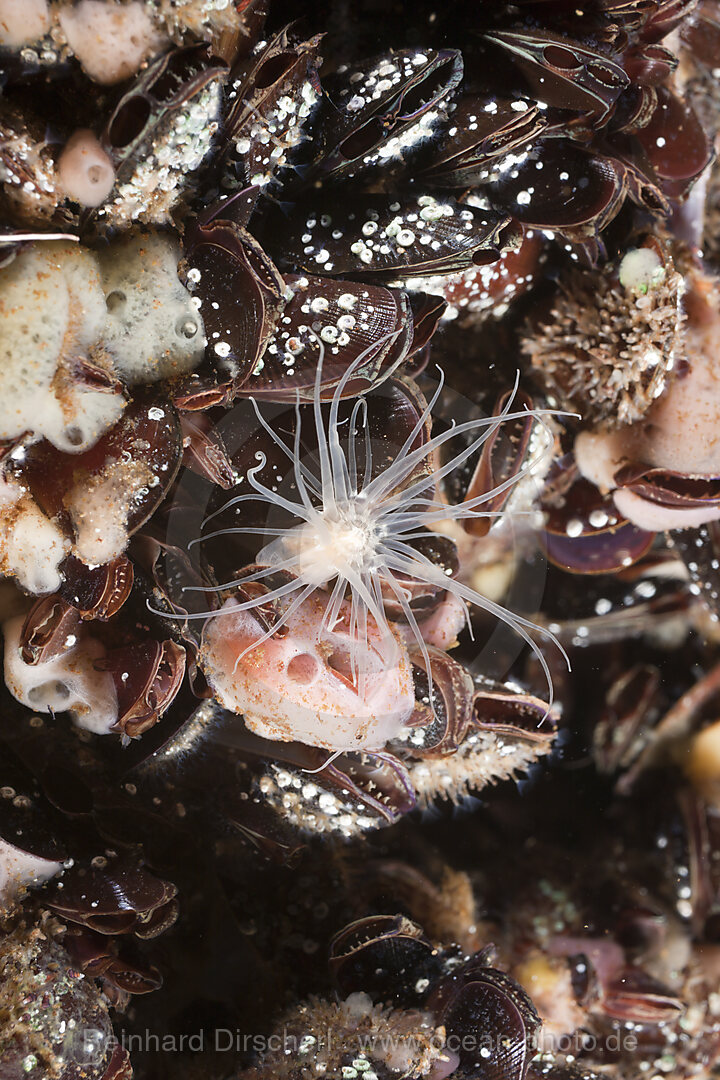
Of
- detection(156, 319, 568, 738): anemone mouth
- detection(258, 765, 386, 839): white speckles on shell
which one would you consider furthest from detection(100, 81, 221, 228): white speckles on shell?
detection(258, 765, 386, 839): white speckles on shell

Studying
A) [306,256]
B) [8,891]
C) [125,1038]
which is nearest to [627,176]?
[306,256]

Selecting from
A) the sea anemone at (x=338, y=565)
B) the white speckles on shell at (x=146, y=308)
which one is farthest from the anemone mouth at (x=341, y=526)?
the white speckles on shell at (x=146, y=308)

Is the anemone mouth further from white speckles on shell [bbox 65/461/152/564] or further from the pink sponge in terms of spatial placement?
the pink sponge

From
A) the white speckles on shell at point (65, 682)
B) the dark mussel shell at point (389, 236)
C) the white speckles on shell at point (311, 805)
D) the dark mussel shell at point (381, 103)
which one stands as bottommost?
the white speckles on shell at point (311, 805)

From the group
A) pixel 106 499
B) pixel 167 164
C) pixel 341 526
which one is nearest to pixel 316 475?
pixel 341 526

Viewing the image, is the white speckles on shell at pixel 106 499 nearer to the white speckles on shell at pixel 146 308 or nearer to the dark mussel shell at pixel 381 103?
the white speckles on shell at pixel 146 308

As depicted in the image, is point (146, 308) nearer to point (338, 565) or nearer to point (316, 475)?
point (316, 475)

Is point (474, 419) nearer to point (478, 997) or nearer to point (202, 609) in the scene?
point (202, 609)
